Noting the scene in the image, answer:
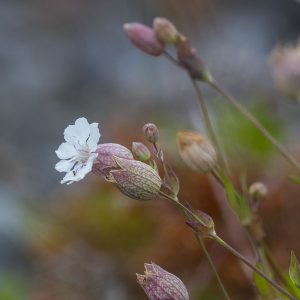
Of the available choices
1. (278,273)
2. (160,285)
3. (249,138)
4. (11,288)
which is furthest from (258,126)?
(11,288)

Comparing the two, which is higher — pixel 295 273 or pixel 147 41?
pixel 147 41

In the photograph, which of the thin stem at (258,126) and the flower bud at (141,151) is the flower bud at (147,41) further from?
the flower bud at (141,151)

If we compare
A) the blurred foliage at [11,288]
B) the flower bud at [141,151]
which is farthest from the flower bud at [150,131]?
the blurred foliage at [11,288]

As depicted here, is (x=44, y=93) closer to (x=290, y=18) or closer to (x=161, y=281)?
(x=290, y=18)

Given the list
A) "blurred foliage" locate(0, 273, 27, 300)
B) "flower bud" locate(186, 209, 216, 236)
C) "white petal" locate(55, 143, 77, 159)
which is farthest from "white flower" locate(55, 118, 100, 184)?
"blurred foliage" locate(0, 273, 27, 300)

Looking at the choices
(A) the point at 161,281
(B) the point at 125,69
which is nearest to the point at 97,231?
(A) the point at 161,281

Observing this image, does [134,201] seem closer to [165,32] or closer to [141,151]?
[165,32]

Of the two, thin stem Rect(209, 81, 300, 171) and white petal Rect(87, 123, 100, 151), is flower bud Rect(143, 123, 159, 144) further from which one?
thin stem Rect(209, 81, 300, 171)

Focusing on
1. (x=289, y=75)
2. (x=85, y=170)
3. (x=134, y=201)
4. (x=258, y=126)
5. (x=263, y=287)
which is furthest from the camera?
(x=134, y=201)
